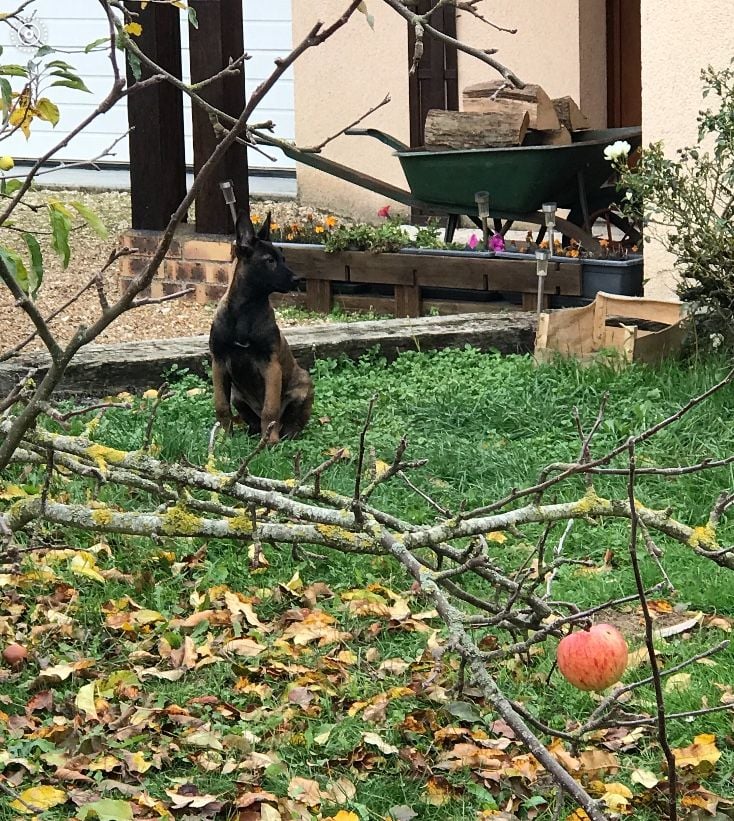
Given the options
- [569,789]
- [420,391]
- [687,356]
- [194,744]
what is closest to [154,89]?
[420,391]

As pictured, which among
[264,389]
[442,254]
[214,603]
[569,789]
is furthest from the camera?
[442,254]

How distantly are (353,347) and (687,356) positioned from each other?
194 centimetres

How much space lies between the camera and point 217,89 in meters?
8.82

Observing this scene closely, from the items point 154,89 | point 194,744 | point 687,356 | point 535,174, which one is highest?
point 154,89

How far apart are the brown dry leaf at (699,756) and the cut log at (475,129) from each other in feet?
20.6

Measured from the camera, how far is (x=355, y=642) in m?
3.90

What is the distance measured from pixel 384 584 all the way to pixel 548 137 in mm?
5543

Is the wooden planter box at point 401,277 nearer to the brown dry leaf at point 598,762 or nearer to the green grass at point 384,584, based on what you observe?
the green grass at point 384,584

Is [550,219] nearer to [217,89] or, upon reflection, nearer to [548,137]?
[548,137]

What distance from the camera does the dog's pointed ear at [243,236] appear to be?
229 inches

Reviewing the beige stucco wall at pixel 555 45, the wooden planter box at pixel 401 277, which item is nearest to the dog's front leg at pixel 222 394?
the wooden planter box at pixel 401 277

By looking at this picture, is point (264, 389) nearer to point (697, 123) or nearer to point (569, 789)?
point (697, 123)

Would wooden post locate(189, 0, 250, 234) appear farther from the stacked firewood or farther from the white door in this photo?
the white door

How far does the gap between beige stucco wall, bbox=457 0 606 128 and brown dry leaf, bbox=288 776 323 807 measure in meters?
9.42
